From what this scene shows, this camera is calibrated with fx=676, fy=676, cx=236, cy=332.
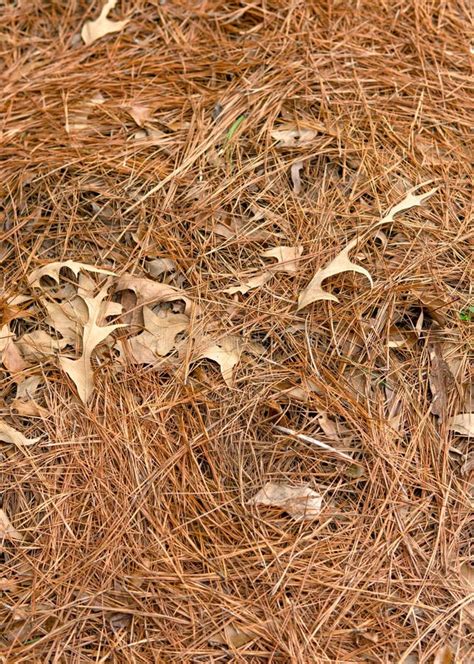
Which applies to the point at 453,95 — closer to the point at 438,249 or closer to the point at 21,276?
the point at 438,249

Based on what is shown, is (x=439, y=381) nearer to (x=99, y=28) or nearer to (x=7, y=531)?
(x=7, y=531)

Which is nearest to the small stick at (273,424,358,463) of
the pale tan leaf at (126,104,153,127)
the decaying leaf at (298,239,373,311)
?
the decaying leaf at (298,239,373,311)

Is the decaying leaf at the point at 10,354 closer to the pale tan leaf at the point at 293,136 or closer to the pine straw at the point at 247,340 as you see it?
the pine straw at the point at 247,340

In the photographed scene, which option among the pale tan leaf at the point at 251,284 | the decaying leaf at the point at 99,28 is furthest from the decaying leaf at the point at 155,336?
the decaying leaf at the point at 99,28

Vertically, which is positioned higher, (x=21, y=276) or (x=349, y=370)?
(x=21, y=276)

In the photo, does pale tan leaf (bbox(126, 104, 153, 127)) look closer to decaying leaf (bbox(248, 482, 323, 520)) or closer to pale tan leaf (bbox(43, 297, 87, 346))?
pale tan leaf (bbox(43, 297, 87, 346))

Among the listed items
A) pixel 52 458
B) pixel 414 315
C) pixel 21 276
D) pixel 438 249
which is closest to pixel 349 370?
pixel 414 315
